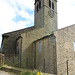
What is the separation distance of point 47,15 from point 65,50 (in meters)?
11.4

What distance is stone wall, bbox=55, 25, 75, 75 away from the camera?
13.4 metres

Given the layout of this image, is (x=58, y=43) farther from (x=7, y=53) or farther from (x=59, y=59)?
(x=7, y=53)

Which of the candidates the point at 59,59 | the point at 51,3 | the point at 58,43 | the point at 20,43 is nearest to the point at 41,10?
the point at 51,3

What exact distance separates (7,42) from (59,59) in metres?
12.7

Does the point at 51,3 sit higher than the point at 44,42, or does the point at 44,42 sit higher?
the point at 51,3

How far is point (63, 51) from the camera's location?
552 inches

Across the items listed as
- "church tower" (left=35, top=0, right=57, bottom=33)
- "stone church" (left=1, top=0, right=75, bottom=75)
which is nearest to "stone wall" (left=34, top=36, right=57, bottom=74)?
"stone church" (left=1, top=0, right=75, bottom=75)

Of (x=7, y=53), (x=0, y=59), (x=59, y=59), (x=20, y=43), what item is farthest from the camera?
(x=7, y=53)

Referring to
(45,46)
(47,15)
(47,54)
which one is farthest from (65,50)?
(47,15)

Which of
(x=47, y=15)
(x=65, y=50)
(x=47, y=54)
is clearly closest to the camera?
(x=65, y=50)

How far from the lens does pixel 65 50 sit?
46.9 ft

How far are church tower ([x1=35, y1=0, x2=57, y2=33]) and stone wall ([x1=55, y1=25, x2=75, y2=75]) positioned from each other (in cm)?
773

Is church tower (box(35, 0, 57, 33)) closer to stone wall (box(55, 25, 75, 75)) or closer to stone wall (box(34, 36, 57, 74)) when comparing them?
stone wall (box(34, 36, 57, 74))

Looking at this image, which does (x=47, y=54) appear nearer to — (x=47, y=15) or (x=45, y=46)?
(x=45, y=46)
